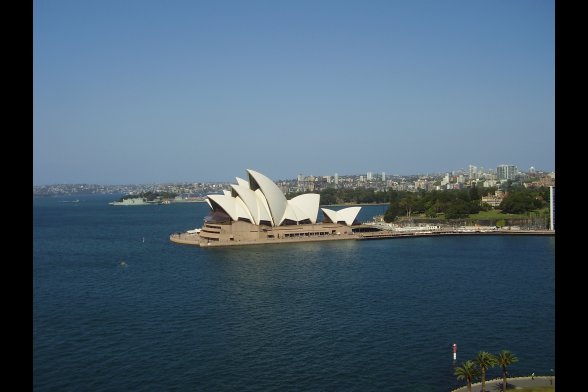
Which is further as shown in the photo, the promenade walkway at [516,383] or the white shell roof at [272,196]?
the white shell roof at [272,196]

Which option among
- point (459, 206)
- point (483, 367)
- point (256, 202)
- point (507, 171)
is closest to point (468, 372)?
point (483, 367)

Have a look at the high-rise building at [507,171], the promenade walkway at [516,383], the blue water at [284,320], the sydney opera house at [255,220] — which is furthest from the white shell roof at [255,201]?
the high-rise building at [507,171]

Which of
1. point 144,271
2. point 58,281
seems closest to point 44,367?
point 58,281

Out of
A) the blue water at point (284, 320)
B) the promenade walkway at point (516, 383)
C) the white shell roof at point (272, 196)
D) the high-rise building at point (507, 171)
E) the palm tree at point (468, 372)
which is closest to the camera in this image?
the palm tree at point (468, 372)

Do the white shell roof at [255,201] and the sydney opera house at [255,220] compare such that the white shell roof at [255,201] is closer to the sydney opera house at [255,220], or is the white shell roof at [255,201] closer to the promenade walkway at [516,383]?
the sydney opera house at [255,220]
